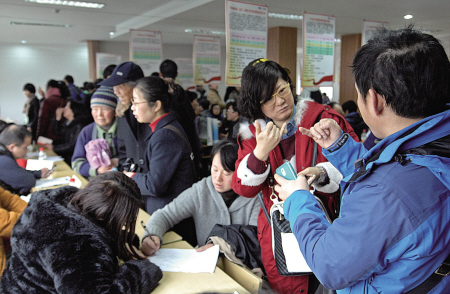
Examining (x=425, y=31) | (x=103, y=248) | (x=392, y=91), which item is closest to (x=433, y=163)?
(x=392, y=91)

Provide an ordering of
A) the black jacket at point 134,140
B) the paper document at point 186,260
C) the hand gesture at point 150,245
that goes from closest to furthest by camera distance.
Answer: the paper document at point 186,260, the hand gesture at point 150,245, the black jacket at point 134,140

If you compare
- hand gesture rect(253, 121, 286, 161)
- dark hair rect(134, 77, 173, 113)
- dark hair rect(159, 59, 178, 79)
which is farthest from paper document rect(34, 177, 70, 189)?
hand gesture rect(253, 121, 286, 161)

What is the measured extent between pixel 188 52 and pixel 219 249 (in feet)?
42.1

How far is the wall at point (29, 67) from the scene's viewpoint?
45.2 feet

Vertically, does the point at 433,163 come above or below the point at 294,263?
above

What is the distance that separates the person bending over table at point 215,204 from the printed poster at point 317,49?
2.22m

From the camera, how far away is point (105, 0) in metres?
6.01

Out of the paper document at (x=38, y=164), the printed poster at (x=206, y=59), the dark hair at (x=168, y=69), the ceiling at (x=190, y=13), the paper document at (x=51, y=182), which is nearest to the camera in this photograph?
the paper document at (x=51, y=182)

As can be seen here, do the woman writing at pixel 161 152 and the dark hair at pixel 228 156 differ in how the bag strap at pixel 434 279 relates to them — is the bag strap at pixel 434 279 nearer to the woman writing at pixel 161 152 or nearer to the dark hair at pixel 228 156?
the dark hair at pixel 228 156

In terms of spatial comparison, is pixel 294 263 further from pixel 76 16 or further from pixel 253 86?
pixel 76 16

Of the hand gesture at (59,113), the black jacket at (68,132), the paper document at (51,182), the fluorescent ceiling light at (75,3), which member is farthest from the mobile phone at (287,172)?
the fluorescent ceiling light at (75,3)

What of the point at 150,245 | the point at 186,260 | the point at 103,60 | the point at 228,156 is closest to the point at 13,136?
the point at 150,245

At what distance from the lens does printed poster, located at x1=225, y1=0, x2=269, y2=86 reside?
10.3 feet

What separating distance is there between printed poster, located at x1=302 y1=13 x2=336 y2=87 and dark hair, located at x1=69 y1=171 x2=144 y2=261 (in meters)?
3.03
